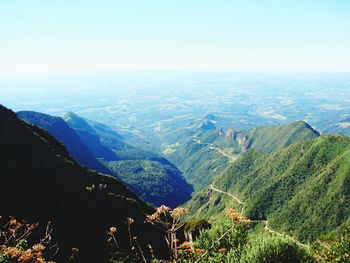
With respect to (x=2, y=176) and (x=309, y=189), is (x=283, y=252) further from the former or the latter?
(x=309, y=189)

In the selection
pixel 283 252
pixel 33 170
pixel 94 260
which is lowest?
pixel 94 260

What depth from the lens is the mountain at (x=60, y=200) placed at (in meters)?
71.9

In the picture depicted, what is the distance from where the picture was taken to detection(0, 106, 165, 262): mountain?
7194cm

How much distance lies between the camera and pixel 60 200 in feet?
269

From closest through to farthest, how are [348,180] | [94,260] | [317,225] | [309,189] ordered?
1. [94,260]
2. [317,225]
3. [348,180]
4. [309,189]

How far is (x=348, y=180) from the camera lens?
179 metres

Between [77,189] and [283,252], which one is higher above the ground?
[283,252]

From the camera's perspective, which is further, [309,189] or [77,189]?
[309,189]

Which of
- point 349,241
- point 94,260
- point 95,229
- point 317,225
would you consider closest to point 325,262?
point 349,241

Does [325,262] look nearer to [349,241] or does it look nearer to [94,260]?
[349,241]

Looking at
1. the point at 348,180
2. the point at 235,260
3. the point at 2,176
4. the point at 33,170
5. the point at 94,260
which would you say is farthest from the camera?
the point at 348,180

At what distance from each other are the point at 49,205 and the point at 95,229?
11433mm

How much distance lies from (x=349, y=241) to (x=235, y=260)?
35.5ft

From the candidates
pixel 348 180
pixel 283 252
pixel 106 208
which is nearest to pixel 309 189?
pixel 348 180
